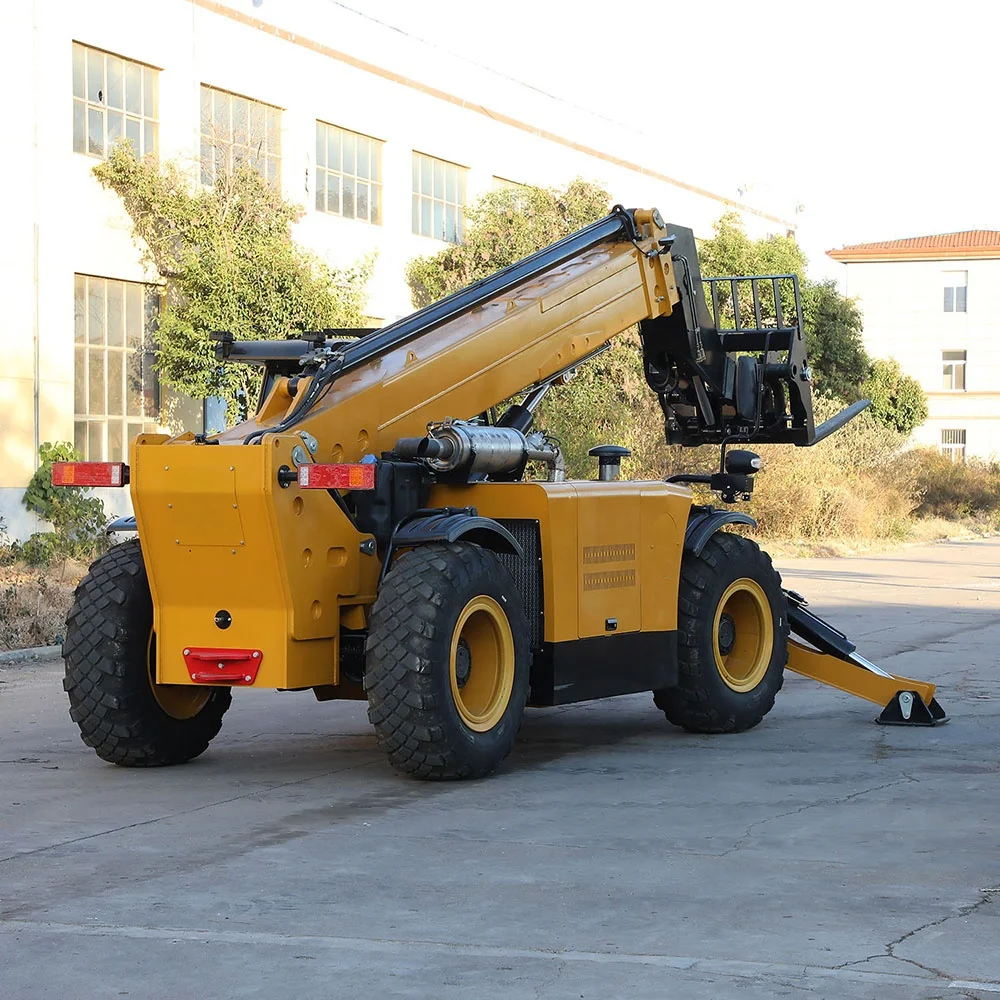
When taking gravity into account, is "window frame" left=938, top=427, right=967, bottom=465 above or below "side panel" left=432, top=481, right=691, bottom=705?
above

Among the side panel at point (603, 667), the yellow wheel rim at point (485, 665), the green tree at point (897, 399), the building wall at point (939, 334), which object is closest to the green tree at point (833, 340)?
the green tree at point (897, 399)

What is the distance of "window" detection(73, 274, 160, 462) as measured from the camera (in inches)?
1033

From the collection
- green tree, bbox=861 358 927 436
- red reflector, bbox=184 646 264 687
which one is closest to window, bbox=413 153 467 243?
red reflector, bbox=184 646 264 687

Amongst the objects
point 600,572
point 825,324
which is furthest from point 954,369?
point 600,572

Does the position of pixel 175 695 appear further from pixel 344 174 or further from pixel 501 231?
Result: pixel 501 231

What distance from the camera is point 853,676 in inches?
479

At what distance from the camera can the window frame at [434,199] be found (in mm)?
35438

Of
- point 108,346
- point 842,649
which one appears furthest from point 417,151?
point 842,649

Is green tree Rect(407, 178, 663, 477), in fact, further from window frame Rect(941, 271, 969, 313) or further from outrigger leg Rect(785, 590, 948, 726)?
window frame Rect(941, 271, 969, 313)

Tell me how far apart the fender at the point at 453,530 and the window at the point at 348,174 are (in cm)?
2268

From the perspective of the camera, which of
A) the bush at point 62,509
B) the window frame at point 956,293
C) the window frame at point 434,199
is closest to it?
the bush at point 62,509

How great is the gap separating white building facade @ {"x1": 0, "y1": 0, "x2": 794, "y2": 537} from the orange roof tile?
39.3 metres

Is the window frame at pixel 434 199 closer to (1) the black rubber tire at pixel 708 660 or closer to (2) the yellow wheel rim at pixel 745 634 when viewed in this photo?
(2) the yellow wheel rim at pixel 745 634

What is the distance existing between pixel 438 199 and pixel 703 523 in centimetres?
2550
